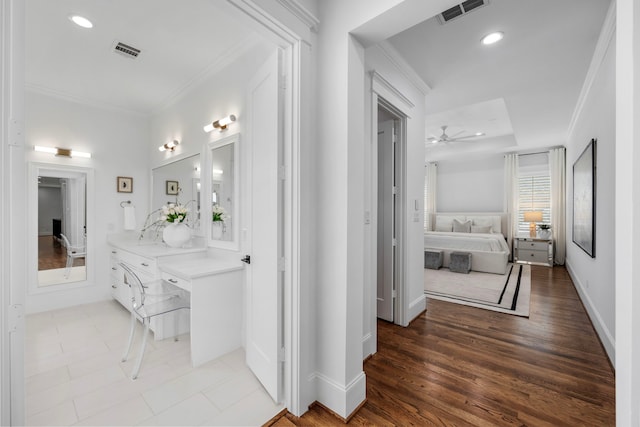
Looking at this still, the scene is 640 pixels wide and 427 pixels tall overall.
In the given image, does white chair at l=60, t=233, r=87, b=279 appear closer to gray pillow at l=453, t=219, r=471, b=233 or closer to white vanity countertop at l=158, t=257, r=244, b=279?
white vanity countertop at l=158, t=257, r=244, b=279

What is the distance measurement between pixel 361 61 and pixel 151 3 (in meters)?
1.73

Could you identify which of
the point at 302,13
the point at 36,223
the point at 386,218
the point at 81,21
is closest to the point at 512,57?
the point at 386,218

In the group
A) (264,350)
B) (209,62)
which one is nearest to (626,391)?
(264,350)

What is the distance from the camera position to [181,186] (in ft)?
11.7

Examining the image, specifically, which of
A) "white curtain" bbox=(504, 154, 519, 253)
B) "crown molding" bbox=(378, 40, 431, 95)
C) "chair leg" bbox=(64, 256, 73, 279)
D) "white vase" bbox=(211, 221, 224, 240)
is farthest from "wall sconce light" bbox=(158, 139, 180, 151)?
"white curtain" bbox=(504, 154, 519, 253)

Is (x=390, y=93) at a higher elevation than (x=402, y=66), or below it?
below

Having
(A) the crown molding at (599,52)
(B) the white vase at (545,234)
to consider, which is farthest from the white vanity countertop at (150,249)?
(B) the white vase at (545,234)

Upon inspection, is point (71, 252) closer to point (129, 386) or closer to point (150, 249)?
point (150, 249)

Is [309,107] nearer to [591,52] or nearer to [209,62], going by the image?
[209,62]

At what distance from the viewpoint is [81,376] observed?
2.08 m

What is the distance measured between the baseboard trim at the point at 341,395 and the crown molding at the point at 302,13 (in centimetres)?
226

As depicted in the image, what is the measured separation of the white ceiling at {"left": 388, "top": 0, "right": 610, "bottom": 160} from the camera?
2.08 metres

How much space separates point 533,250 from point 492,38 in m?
5.61

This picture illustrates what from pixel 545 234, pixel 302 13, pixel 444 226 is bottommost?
pixel 545 234
